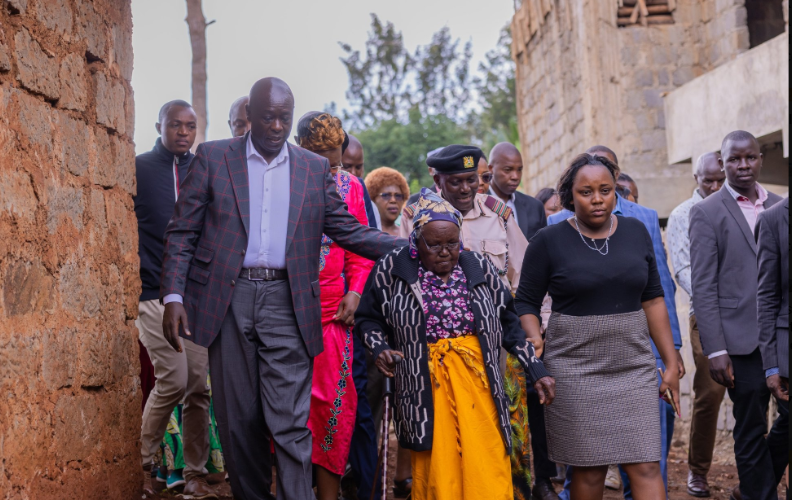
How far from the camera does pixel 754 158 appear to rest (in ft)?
18.2

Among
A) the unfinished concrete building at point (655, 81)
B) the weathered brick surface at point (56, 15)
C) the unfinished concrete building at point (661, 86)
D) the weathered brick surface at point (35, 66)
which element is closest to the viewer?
the weathered brick surface at point (35, 66)

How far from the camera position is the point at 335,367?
523cm

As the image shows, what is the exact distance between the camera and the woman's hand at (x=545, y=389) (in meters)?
4.37

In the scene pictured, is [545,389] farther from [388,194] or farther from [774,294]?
[388,194]

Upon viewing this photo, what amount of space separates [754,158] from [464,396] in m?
2.54

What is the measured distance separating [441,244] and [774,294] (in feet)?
5.64

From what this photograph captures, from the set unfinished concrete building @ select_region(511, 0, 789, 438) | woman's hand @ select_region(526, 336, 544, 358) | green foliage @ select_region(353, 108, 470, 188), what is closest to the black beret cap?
woman's hand @ select_region(526, 336, 544, 358)

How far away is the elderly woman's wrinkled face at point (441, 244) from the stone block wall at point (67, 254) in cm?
169

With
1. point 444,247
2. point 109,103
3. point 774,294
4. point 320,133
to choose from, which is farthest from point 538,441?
point 109,103

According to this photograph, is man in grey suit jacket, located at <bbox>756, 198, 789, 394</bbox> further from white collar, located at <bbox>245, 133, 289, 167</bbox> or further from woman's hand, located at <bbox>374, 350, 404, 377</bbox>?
white collar, located at <bbox>245, 133, 289, 167</bbox>

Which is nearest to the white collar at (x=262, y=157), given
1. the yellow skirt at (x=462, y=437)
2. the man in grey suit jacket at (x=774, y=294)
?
the yellow skirt at (x=462, y=437)

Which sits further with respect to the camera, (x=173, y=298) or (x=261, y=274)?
(x=261, y=274)

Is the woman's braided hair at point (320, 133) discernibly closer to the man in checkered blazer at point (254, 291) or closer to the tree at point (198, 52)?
the man in checkered blazer at point (254, 291)

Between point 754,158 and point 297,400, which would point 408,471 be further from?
point 754,158
